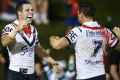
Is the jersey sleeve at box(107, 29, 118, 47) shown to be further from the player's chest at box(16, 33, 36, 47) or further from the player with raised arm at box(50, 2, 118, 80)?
the player's chest at box(16, 33, 36, 47)

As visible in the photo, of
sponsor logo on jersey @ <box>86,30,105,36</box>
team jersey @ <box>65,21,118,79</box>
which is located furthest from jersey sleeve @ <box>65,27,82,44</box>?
sponsor logo on jersey @ <box>86,30,105,36</box>

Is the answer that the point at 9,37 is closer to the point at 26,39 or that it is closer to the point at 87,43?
the point at 26,39

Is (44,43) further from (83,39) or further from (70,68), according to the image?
(83,39)

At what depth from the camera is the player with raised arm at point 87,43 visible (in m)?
9.67

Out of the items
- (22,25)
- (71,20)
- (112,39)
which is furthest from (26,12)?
(71,20)

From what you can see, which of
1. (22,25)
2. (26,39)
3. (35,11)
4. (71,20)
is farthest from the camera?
(35,11)

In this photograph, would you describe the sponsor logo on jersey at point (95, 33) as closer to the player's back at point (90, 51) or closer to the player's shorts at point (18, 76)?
the player's back at point (90, 51)

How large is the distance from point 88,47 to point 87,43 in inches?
2.7

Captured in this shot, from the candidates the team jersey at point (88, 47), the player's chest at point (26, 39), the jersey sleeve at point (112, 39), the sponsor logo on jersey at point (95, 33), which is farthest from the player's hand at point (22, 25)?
the jersey sleeve at point (112, 39)

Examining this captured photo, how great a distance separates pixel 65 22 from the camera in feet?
61.2

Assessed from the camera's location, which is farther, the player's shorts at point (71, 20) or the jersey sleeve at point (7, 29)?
the player's shorts at point (71, 20)

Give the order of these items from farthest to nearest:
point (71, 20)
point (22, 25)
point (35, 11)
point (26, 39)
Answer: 1. point (35, 11)
2. point (71, 20)
3. point (26, 39)
4. point (22, 25)

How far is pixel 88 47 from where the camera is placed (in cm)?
973

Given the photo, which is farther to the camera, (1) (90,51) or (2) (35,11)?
(2) (35,11)
